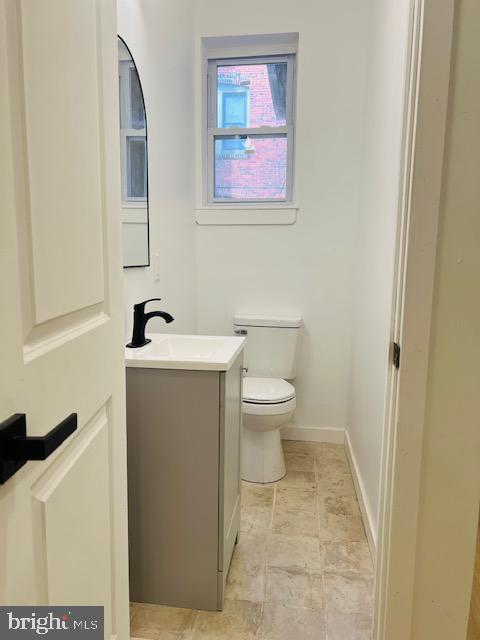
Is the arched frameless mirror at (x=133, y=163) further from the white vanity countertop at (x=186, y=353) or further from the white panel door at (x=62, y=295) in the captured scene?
the white panel door at (x=62, y=295)

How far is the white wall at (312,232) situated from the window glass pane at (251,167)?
0.19 metres

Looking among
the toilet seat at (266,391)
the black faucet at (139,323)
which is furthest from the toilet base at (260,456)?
the black faucet at (139,323)

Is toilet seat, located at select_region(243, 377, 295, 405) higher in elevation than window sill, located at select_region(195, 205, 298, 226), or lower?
lower

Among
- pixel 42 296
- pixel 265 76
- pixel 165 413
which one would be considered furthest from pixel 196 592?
pixel 265 76

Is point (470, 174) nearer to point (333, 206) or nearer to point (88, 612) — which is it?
point (88, 612)

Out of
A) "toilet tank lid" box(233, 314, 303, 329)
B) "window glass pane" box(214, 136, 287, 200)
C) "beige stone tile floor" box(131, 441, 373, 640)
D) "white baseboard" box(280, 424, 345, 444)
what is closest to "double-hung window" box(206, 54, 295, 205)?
"window glass pane" box(214, 136, 287, 200)

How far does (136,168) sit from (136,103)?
25cm

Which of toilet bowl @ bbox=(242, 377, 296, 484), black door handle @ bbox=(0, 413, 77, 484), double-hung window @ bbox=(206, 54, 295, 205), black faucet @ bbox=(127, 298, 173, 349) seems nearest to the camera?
black door handle @ bbox=(0, 413, 77, 484)

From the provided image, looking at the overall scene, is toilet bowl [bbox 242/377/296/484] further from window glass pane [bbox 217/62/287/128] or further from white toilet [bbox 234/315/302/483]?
window glass pane [bbox 217/62/287/128]

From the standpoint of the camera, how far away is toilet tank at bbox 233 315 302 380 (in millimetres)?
2670

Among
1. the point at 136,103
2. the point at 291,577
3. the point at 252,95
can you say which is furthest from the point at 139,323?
the point at 252,95

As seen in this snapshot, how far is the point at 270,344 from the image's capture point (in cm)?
268

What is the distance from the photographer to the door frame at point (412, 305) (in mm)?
923

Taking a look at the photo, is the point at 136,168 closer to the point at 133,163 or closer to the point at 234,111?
the point at 133,163
